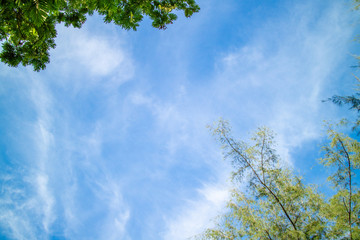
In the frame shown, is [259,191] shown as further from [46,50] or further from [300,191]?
[46,50]

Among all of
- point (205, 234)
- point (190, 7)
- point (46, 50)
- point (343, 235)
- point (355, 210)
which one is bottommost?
point (343, 235)

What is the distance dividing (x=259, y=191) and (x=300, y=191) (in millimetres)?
1441

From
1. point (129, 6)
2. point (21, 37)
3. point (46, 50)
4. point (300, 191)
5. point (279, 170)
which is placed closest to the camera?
point (21, 37)

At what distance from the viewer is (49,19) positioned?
240 cm

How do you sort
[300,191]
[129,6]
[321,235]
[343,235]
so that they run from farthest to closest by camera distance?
1. [300,191]
2. [321,235]
3. [343,235]
4. [129,6]

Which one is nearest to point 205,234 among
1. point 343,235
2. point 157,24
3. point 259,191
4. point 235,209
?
point 235,209

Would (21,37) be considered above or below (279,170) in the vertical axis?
above

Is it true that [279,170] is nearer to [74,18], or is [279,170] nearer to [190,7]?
[190,7]

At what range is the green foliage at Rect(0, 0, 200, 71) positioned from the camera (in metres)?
1.95

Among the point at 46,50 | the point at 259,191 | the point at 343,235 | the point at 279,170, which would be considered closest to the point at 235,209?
the point at 259,191

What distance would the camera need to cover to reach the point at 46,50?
116 inches

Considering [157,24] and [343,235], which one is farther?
[343,235]

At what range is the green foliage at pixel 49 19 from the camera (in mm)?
1950

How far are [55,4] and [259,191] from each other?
7.91 meters
